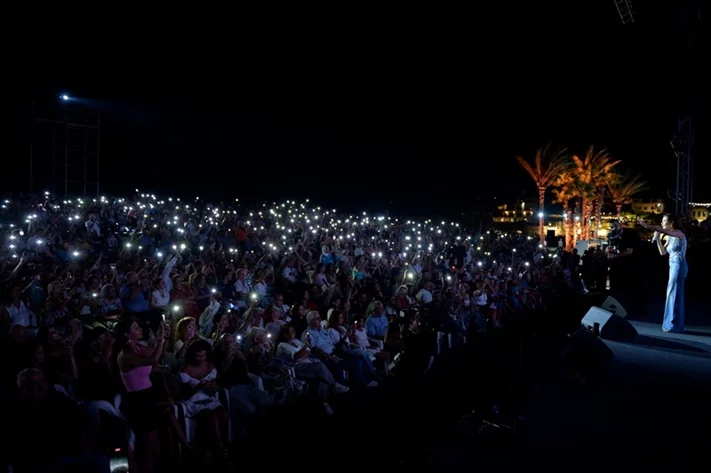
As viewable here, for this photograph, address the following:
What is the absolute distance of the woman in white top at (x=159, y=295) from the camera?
28.7 feet

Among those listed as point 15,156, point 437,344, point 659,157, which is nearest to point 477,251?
point 437,344

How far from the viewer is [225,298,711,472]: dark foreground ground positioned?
4.98m

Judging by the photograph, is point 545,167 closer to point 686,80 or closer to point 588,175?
point 588,175

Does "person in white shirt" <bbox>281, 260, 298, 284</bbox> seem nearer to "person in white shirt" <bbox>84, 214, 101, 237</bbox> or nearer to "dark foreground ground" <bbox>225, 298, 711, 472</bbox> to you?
"dark foreground ground" <bbox>225, 298, 711, 472</bbox>

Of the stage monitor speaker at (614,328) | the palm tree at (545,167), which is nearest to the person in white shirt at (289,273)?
the stage monitor speaker at (614,328)

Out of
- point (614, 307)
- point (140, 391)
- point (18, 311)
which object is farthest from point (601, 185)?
point (140, 391)

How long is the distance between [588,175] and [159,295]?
33439 mm

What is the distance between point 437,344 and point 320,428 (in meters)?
2.98

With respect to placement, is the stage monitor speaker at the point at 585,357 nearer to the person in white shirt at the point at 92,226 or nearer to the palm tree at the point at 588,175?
the person in white shirt at the point at 92,226

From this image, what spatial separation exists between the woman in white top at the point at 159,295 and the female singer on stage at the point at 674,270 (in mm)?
8336

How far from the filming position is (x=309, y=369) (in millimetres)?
6547

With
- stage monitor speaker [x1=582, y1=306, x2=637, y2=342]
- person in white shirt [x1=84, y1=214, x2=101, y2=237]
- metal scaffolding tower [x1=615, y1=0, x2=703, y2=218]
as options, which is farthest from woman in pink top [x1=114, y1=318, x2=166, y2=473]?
metal scaffolding tower [x1=615, y1=0, x2=703, y2=218]

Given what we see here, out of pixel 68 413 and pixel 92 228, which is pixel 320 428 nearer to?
pixel 68 413

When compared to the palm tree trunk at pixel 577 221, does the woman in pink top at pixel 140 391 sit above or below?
below
